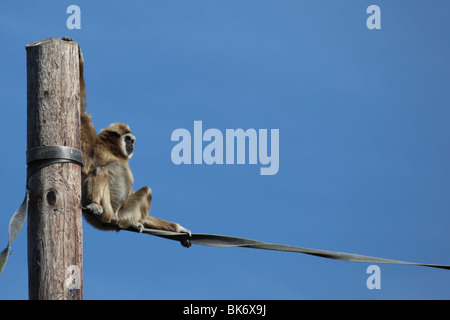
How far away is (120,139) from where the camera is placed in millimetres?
→ 12820

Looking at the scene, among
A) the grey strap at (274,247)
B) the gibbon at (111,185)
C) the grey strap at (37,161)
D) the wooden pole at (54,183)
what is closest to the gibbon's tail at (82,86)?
the gibbon at (111,185)

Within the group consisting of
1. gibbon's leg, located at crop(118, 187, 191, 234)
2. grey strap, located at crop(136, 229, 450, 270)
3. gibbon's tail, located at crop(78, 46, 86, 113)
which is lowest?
→ grey strap, located at crop(136, 229, 450, 270)

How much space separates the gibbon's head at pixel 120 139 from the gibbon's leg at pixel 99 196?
3.56 ft

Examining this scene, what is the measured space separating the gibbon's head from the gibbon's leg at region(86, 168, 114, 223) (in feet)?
3.56

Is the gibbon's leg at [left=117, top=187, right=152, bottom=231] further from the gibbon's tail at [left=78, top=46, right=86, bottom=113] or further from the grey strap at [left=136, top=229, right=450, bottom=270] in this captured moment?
the grey strap at [left=136, top=229, right=450, bottom=270]

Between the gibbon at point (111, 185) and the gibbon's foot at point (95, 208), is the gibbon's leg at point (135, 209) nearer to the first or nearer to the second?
the gibbon at point (111, 185)

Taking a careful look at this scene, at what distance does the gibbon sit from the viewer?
1137 cm

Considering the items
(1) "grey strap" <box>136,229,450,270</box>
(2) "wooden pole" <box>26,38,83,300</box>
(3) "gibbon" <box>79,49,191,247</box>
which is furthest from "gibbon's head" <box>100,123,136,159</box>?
(2) "wooden pole" <box>26,38,83,300</box>

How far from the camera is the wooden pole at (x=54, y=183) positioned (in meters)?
7.38

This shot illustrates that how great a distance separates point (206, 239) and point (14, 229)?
8.75ft
